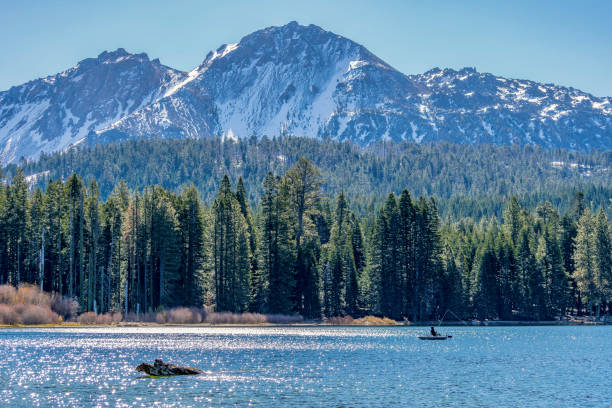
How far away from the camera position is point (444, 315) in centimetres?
11044

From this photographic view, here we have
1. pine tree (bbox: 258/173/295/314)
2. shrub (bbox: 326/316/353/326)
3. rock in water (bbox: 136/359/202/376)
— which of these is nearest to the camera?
rock in water (bbox: 136/359/202/376)

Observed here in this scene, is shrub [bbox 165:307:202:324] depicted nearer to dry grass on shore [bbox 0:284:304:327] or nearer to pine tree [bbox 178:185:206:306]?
dry grass on shore [bbox 0:284:304:327]

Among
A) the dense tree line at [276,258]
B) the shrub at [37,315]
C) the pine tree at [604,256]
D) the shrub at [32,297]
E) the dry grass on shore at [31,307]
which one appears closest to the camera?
the dry grass on shore at [31,307]

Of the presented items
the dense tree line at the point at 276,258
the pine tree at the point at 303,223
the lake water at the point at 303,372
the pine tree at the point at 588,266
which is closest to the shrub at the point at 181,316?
the dense tree line at the point at 276,258

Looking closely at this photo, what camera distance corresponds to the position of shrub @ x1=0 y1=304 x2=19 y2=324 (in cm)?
8456

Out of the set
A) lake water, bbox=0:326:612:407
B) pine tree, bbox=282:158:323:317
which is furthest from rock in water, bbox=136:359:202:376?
pine tree, bbox=282:158:323:317

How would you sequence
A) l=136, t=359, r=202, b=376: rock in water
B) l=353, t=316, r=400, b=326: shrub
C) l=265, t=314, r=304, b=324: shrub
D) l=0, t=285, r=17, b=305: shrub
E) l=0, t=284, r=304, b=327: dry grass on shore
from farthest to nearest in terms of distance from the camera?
l=353, t=316, r=400, b=326: shrub
l=265, t=314, r=304, b=324: shrub
l=0, t=284, r=304, b=327: dry grass on shore
l=0, t=285, r=17, b=305: shrub
l=136, t=359, r=202, b=376: rock in water

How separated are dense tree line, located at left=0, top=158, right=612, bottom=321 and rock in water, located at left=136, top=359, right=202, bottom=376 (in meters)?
54.1

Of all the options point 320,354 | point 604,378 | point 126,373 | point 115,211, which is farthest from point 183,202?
point 604,378

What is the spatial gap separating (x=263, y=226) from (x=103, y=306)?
83.5 ft

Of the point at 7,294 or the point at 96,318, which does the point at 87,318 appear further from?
the point at 7,294

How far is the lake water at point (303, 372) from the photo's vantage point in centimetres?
3700

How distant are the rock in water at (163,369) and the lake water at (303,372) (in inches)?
23.1

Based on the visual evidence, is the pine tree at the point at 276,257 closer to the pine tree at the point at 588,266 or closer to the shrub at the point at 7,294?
the shrub at the point at 7,294
